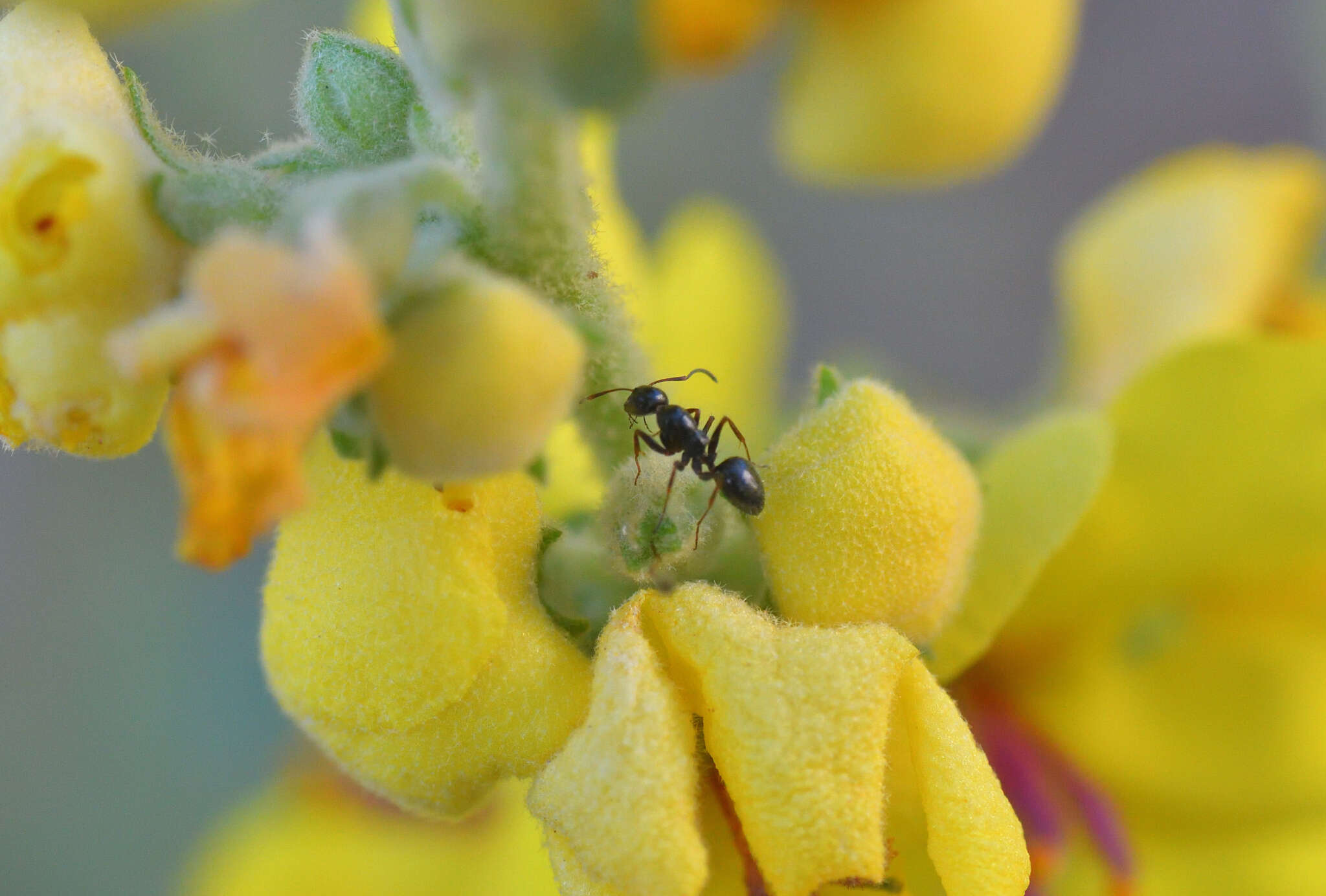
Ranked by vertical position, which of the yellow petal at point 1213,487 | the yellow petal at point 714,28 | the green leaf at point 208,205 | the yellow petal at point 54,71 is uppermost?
the yellow petal at point 54,71

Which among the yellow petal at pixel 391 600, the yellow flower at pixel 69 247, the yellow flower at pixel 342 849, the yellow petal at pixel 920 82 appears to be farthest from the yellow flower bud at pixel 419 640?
the yellow flower at pixel 342 849

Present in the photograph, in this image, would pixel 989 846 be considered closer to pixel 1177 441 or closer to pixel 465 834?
pixel 1177 441

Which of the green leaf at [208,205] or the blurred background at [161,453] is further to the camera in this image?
the blurred background at [161,453]

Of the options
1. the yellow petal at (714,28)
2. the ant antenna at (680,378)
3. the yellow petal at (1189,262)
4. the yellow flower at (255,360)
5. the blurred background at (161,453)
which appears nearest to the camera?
the yellow flower at (255,360)

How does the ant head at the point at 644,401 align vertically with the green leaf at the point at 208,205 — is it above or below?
below

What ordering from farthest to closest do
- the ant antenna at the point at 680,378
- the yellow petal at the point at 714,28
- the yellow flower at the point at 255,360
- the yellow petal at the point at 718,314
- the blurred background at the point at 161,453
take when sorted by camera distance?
1. the blurred background at the point at 161,453
2. the yellow petal at the point at 718,314
3. the yellow petal at the point at 714,28
4. the ant antenna at the point at 680,378
5. the yellow flower at the point at 255,360

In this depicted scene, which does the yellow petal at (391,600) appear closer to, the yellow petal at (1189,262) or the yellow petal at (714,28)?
the yellow petal at (714,28)

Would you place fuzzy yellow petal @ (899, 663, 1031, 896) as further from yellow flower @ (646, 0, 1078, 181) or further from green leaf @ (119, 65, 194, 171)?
yellow flower @ (646, 0, 1078, 181)

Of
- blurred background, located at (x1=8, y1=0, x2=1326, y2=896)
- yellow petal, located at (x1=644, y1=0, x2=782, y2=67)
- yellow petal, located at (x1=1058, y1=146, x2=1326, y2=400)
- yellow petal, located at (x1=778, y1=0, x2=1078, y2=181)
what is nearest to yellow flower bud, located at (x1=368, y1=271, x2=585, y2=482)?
yellow petal, located at (x1=644, y1=0, x2=782, y2=67)
